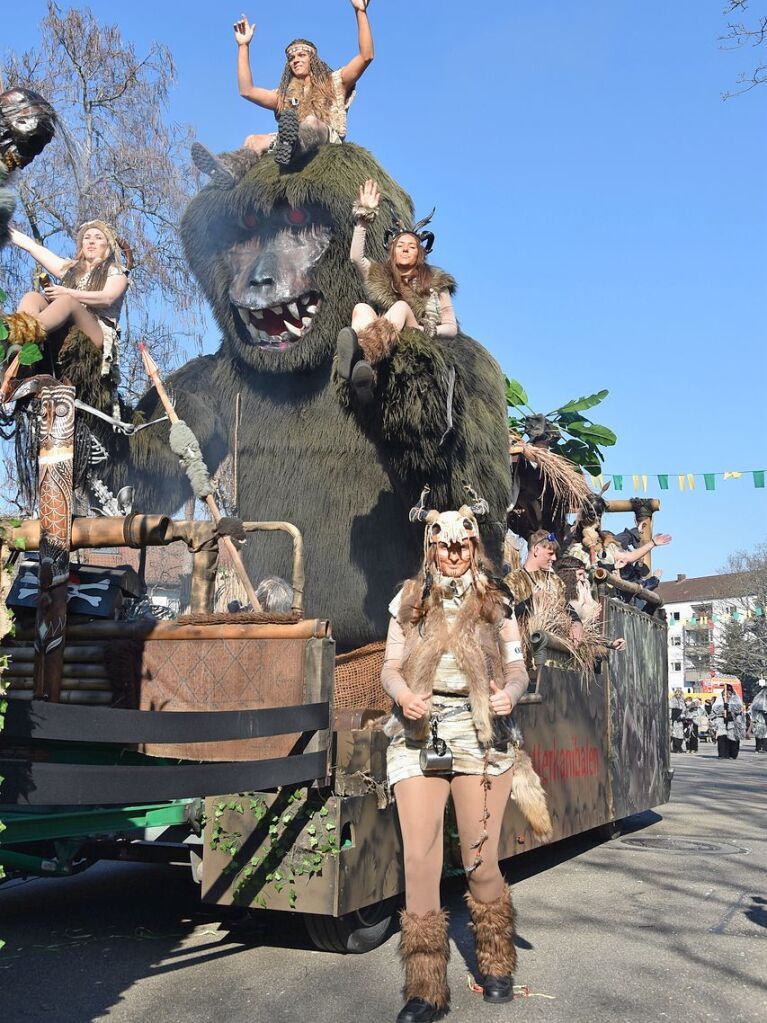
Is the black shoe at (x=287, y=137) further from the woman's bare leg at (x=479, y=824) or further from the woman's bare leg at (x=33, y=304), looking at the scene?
the woman's bare leg at (x=479, y=824)

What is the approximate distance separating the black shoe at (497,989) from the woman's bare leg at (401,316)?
3003 mm

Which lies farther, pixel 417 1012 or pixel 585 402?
pixel 585 402

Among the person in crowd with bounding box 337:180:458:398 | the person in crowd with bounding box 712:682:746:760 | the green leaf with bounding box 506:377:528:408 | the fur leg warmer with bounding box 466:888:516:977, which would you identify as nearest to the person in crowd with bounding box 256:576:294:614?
the person in crowd with bounding box 337:180:458:398

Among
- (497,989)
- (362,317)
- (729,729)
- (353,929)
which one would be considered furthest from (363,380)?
(729,729)

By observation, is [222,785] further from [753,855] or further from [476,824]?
[753,855]

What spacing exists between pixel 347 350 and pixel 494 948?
8.87ft

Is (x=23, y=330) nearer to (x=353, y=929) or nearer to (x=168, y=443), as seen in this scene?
(x=168, y=443)

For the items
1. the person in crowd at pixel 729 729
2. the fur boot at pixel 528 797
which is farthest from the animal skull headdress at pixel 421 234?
the person in crowd at pixel 729 729

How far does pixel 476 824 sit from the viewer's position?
3.87 metres

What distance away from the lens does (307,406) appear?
21.8 ft

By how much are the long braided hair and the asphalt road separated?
479cm

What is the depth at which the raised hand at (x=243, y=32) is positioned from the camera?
705 centimetres

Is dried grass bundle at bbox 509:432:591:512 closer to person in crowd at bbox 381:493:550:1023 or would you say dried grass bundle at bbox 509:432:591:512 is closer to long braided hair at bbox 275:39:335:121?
long braided hair at bbox 275:39:335:121

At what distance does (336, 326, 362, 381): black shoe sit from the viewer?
509 centimetres
